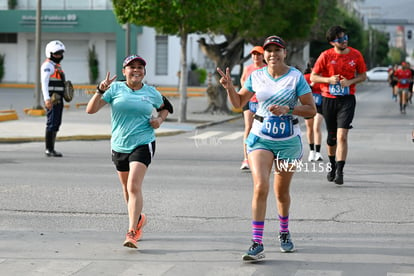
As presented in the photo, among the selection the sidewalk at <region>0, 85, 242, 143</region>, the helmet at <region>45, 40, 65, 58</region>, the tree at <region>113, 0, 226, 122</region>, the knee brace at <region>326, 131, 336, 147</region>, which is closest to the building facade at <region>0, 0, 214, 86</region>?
the sidewalk at <region>0, 85, 242, 143</region>

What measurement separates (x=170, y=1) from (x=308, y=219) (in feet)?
48.5

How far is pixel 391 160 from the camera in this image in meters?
15.2

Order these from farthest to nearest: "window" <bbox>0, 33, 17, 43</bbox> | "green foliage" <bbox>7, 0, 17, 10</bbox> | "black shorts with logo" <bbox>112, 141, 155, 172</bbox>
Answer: "window" <bbox>0, 33, 17, 43</bbox> < "green foliage" <bbox>7, 0, 17, 10</bbox> < "black shorts with logo" <bbox>112, 141, 155, 172</bbox>

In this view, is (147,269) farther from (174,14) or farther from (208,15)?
(208,15)

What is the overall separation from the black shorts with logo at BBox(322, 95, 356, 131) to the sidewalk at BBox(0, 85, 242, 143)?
8434mm

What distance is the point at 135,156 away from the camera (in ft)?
25.7

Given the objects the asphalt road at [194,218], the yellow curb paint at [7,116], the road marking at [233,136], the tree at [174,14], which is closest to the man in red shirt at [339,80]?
the asphalt road at [194,218]

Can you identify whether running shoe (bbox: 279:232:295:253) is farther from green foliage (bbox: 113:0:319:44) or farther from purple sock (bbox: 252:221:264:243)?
green foliage (bbox: 113:0:319:44)

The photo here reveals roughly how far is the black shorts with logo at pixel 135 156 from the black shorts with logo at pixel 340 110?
166 inches

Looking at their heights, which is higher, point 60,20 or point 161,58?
point 60,20

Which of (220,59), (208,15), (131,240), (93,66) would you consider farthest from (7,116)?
(93,66)

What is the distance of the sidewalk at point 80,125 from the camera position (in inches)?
749

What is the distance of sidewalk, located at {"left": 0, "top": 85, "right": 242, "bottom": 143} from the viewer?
19031 millimetres

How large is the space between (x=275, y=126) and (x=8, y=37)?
175 feet
